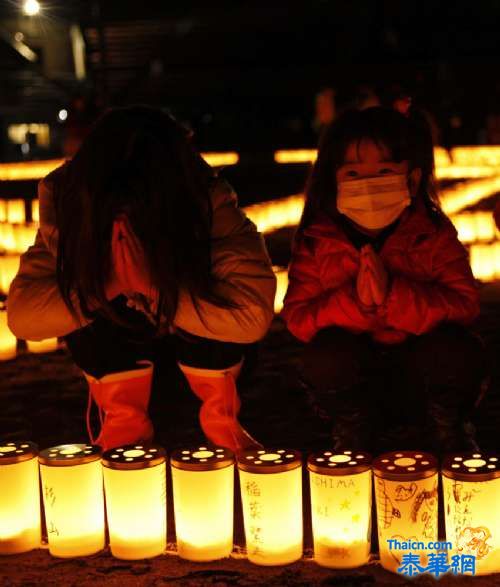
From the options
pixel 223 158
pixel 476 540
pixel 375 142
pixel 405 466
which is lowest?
pixel 476 540

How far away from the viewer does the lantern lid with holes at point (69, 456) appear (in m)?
2.23

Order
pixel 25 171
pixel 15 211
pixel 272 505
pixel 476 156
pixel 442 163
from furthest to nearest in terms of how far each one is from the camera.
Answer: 1. pixel 476 156
2. pixel 442 163
3. pixel 25 171
4. pixel 15 211
5. pixel 272 505

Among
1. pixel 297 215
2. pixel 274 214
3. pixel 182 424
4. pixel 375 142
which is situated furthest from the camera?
pixel 297 215

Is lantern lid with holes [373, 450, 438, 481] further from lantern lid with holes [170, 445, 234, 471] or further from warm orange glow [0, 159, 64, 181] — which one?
warm orange glow [0, 159, 64, 181]

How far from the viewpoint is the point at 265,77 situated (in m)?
16.8

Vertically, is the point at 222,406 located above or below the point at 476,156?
below

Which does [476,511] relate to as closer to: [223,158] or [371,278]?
[371,278]

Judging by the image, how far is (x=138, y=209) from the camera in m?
2.64

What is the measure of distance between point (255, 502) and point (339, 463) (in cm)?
19

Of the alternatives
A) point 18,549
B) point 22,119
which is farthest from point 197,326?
point 22,119

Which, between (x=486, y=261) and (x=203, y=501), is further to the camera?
(x=486, y=261)

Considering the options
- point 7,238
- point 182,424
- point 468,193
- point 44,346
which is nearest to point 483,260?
point 44,346

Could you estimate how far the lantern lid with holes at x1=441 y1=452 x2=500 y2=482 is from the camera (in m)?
2.05

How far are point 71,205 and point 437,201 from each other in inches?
38.5
